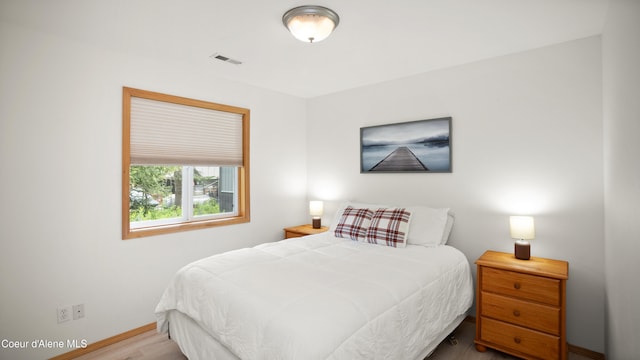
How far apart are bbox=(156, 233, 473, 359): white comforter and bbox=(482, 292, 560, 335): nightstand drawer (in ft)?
0.60

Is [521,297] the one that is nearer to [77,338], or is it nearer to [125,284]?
[125,284]

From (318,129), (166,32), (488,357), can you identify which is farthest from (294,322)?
(318,129)

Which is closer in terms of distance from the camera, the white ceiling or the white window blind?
the white ceiling

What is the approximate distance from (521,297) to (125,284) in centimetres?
318

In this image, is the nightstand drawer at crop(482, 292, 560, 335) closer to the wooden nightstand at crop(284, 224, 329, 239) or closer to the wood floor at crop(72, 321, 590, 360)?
the wood floor at crop(72, 321, 590, 360)

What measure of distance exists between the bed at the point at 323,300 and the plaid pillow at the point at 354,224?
206 millimetres

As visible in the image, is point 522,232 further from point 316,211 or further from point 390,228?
point 316,211

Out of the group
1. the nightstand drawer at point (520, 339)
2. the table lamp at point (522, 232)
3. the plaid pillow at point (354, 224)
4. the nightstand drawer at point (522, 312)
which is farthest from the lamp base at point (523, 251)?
the plaid pillow at point (354, 224)

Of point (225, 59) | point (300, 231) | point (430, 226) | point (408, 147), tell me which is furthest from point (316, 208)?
point (225, 59)

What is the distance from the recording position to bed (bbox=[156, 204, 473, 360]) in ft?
4.69

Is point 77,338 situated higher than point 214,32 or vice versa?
point 214,32

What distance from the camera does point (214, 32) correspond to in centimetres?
224

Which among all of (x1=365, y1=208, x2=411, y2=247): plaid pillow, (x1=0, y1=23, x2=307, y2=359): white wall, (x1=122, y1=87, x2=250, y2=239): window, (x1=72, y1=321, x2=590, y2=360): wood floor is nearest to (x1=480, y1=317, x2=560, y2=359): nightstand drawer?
(x1=72, y1=321, x2=590, y2=360): wood floor

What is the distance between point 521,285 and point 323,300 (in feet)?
5.18
